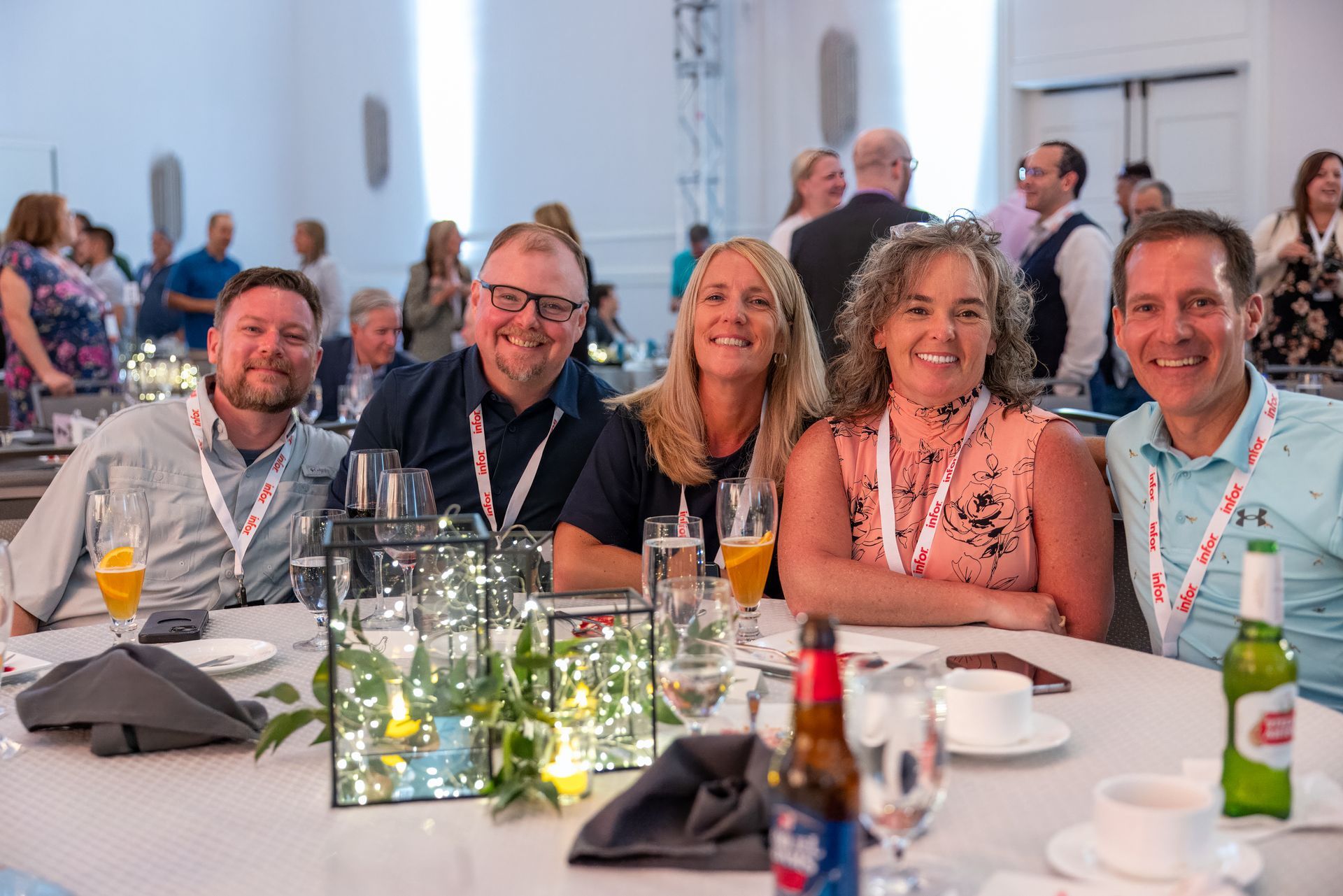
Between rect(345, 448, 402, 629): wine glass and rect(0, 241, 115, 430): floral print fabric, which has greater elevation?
rect(0, 241, 115, 430): floral print fabric

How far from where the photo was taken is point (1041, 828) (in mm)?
1134

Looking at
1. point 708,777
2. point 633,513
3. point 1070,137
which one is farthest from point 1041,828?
point 1070,137

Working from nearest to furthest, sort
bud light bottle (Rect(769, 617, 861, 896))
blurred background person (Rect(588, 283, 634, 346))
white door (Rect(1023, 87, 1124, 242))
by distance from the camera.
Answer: bud light bottle (Rect(769, 617, 861, 896)) < blurred background person (Rect(588, 283, 634, 346)) < white door (Rect(1023, 87, 1124, 242))

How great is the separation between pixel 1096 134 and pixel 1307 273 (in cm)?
346

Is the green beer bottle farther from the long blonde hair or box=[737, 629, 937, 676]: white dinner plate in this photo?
the long blonde hair

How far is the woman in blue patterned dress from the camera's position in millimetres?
5777

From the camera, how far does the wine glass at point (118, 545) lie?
176 cm

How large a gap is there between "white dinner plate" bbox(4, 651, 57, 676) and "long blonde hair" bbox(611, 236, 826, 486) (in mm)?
→ 1102

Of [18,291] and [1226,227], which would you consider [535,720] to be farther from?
[18,291]

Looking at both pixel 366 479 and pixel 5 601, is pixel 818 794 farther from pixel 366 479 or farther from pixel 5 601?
pixel 366 479

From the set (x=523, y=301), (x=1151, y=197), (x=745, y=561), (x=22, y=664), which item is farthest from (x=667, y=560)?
(x=1151, y=197)

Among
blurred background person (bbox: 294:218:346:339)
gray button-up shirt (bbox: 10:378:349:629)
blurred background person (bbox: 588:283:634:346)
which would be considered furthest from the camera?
blurred background person (bbox: 294:218:346:339)

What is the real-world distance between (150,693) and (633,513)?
115 centimetres

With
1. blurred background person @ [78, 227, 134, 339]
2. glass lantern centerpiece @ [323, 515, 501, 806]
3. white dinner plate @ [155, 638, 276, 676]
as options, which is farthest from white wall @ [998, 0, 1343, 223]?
glass lantern centerpiece @ [323, 515, 501, 806]
